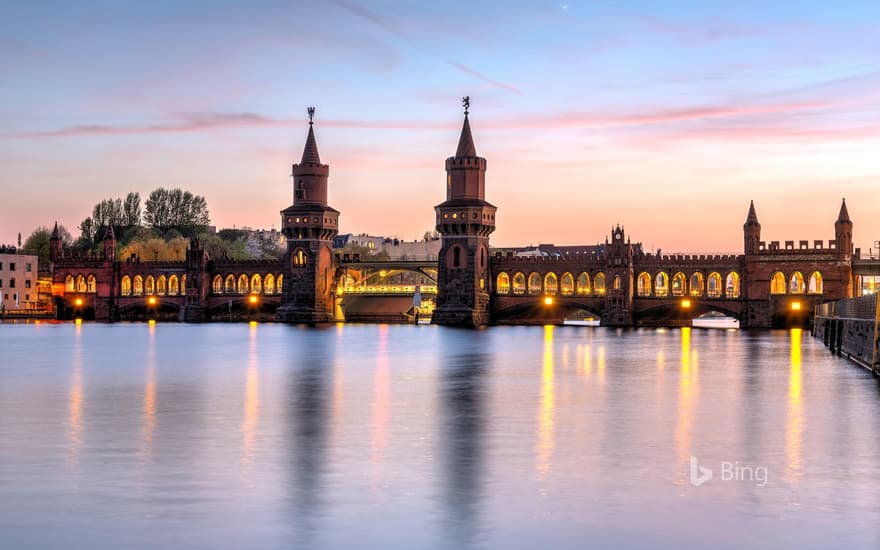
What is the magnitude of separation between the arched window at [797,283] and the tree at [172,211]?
338 ft

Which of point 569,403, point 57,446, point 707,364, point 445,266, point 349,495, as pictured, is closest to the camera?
point 349,495

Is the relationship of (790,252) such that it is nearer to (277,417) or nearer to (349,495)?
(277,417)

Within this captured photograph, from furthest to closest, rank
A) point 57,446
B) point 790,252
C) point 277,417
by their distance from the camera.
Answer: point 790,252 → point 277,417 → point 57,446

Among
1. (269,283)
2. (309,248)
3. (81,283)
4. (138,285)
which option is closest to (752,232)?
(309,248)

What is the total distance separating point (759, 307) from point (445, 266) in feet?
111

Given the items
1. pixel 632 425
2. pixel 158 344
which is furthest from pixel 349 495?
pixel 158 344

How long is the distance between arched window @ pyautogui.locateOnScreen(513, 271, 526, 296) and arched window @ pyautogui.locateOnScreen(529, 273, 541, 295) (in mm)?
844

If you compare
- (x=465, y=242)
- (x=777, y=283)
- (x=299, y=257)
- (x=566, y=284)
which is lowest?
(x=777, y=283)

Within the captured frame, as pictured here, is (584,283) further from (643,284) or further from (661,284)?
(661,284)

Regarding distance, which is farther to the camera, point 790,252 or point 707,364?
point 790,252

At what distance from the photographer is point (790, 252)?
116250 mm

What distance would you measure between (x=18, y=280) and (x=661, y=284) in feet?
296

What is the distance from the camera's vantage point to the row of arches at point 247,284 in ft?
482

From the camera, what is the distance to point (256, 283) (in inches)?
5822
